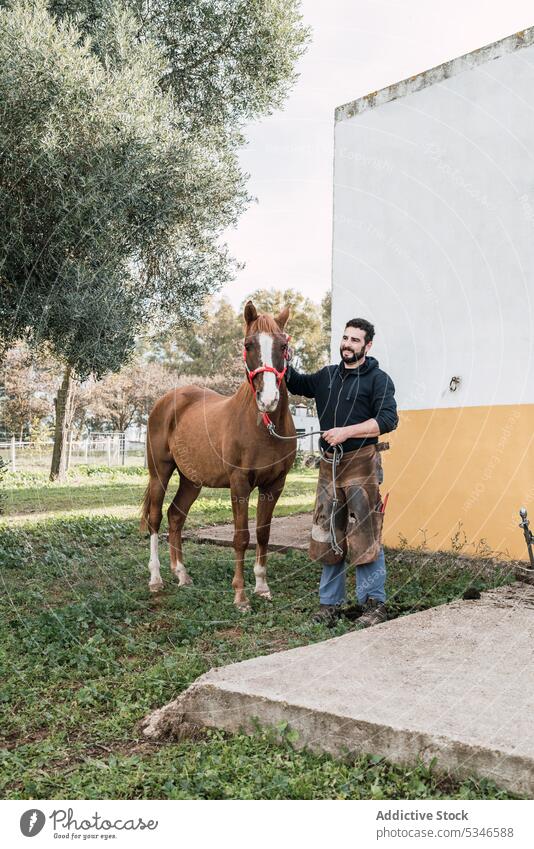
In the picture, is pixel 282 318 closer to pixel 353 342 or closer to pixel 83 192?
pixel 353 342

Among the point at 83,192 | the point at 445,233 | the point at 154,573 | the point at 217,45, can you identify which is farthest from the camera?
the point at 217,45

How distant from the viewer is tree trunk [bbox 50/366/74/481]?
19.3 feet

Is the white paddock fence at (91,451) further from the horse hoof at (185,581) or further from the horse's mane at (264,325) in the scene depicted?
the horse's mane at (264,325)

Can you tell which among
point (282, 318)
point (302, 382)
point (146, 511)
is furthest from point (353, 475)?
point (146, 511)

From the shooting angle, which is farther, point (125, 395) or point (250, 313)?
point (125, 395)

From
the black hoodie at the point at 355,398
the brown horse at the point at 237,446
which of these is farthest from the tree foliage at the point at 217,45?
the black hoodie at the point at 355,398

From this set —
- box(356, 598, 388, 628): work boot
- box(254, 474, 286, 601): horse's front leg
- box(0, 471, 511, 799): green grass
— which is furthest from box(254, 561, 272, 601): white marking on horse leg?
box(356, 598, 388, 628): work boot

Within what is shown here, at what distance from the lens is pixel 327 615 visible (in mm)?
5430

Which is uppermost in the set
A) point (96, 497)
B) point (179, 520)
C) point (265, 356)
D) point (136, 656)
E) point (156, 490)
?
point (265, 356)

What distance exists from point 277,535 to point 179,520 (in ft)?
8.71

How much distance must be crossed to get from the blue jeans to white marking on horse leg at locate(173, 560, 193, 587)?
1.61m

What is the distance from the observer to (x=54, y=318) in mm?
7031

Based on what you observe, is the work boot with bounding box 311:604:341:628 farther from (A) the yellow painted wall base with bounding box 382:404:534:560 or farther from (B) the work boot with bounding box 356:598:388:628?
(A) the yellow painted wall base with bounding box 382:404:534:560

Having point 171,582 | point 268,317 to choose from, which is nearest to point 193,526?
point 171,582
